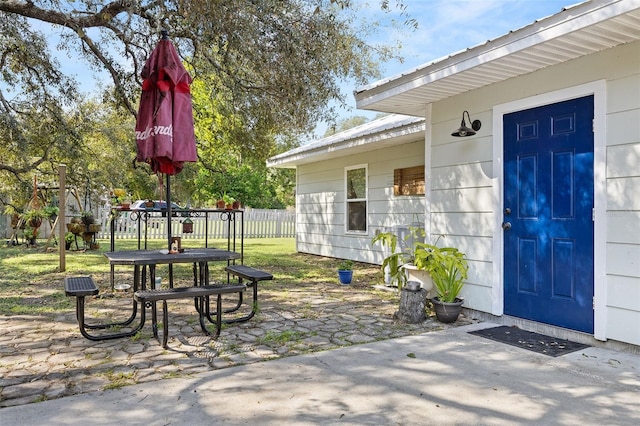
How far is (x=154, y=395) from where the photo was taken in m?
2.53

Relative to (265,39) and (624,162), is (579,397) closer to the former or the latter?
Answer: (624,162)

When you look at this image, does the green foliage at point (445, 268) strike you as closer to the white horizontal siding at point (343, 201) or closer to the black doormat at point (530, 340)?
the black doormat at point (530, 340)

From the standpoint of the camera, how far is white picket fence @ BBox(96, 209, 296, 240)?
48.9ft

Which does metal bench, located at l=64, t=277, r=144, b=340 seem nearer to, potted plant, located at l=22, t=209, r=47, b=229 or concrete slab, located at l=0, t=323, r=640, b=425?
concrete slab, located at l=0, t=323, r=640, b=425

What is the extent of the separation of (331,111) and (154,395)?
6301mm

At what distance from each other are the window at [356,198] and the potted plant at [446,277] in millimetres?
4364

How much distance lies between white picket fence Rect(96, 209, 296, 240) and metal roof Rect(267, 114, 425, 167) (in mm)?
4902

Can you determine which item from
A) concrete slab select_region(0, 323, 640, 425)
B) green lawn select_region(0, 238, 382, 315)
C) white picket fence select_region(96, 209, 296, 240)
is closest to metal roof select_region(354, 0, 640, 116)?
concrete slab select_region(0, 323, 640, 425)

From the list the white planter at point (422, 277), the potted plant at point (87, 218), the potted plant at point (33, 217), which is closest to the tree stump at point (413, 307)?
the white planter at point (422, 277)

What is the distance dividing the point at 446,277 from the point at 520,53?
2.15 m

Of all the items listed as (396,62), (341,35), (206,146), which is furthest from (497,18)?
(206,146)

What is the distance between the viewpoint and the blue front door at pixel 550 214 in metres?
3.56

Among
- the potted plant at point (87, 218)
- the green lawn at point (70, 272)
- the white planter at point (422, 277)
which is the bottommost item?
the green lawn at point (70, 272)

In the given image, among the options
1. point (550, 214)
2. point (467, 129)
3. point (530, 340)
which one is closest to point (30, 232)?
point (467, 129)
